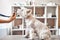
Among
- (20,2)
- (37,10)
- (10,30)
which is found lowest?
(10,30)

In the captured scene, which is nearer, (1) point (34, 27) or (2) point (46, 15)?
(1) point (34, 27)

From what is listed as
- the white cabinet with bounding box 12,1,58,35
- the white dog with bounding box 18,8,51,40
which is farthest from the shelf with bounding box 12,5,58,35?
the white dog with bounding box 18,8,51,40

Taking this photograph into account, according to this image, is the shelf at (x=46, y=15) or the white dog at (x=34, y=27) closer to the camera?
the white dog at (x=34, y=27)

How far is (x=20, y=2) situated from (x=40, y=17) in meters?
0.90

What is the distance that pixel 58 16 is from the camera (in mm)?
4695

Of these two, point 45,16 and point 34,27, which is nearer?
point 34,27

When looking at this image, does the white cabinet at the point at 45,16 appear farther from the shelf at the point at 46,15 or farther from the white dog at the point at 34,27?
the white dog at the point at 34,27

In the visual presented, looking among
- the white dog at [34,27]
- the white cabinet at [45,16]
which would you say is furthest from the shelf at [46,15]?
the white dog at [34,27]

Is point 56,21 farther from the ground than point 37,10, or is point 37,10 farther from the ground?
point 37,10

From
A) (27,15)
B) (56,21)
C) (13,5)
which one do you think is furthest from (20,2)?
(27,15)

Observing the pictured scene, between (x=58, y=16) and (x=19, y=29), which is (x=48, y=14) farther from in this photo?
(x=19, y=29)

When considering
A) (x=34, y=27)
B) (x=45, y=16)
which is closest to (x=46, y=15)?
(x=45, y=16)

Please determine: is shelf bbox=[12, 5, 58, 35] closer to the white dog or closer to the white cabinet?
the white cabinet

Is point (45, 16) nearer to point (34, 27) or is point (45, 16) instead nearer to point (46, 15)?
point (46, 15)
